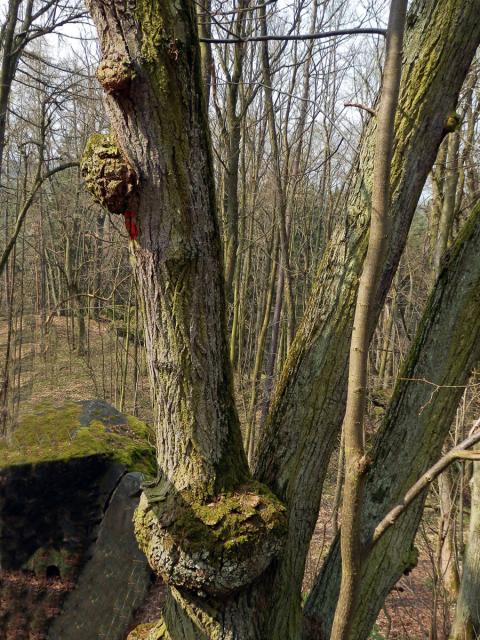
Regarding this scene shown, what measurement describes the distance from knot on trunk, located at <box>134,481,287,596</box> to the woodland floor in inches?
73.3

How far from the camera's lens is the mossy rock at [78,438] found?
4258mm

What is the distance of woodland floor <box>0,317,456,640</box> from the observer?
4672 mm

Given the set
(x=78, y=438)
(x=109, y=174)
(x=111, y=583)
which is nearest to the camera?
(x=109, y=174)

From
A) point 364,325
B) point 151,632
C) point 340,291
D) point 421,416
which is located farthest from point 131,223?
point 151,632

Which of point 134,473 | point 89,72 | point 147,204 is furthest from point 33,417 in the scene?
point 89,72

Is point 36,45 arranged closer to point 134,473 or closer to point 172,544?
point 134,473

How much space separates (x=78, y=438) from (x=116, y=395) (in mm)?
5611

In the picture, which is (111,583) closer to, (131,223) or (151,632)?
(151,632)

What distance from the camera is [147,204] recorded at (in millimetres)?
1566

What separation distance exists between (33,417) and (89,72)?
6.57m

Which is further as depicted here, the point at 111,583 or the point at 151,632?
the point at 111,583

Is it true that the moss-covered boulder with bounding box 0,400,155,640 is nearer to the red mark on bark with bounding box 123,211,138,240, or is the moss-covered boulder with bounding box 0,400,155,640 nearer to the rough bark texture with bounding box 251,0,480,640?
the rough bark texture with bounding box 251,0,480,640

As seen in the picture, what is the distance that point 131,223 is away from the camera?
5.29ft

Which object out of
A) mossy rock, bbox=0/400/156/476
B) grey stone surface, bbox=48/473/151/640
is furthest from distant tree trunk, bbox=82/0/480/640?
mossy rock, bbox=0/400/156/476
